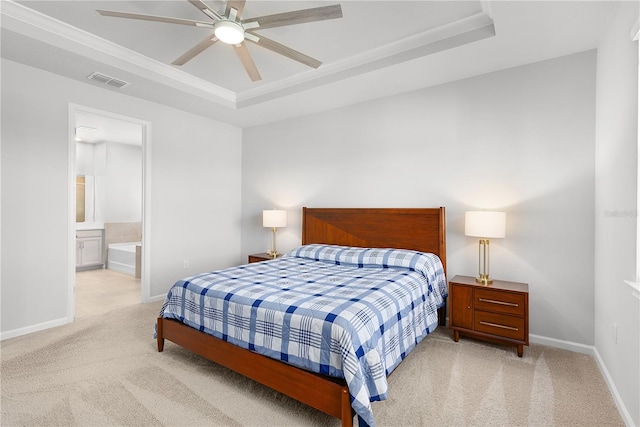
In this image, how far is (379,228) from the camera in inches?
148

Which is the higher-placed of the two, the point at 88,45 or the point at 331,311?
the point at 88,45

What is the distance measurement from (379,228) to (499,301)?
1.45 meters

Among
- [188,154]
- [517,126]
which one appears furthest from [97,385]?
[517,126]

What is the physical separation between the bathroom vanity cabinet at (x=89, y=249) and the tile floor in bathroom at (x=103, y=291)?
188mm

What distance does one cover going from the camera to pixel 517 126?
3.03 meters

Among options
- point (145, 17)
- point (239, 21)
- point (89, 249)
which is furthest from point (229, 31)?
point (89, 249)

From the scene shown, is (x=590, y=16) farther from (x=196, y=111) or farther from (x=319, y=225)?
(x=196, y=111)

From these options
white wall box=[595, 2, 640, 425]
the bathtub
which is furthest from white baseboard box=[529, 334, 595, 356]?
the bathtub

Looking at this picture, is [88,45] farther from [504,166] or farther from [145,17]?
[504,166]

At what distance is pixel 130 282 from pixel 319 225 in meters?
3.47

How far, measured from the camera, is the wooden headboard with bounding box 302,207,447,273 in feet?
11.1

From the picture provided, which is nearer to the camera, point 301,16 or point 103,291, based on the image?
point 301,16

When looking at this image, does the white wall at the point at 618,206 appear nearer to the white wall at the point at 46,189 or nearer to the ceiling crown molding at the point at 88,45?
the ceiling crown molding at the point at 88,45

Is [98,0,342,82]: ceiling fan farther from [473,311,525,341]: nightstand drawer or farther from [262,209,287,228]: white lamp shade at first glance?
[473,311,525,341]: nightstand drawer
